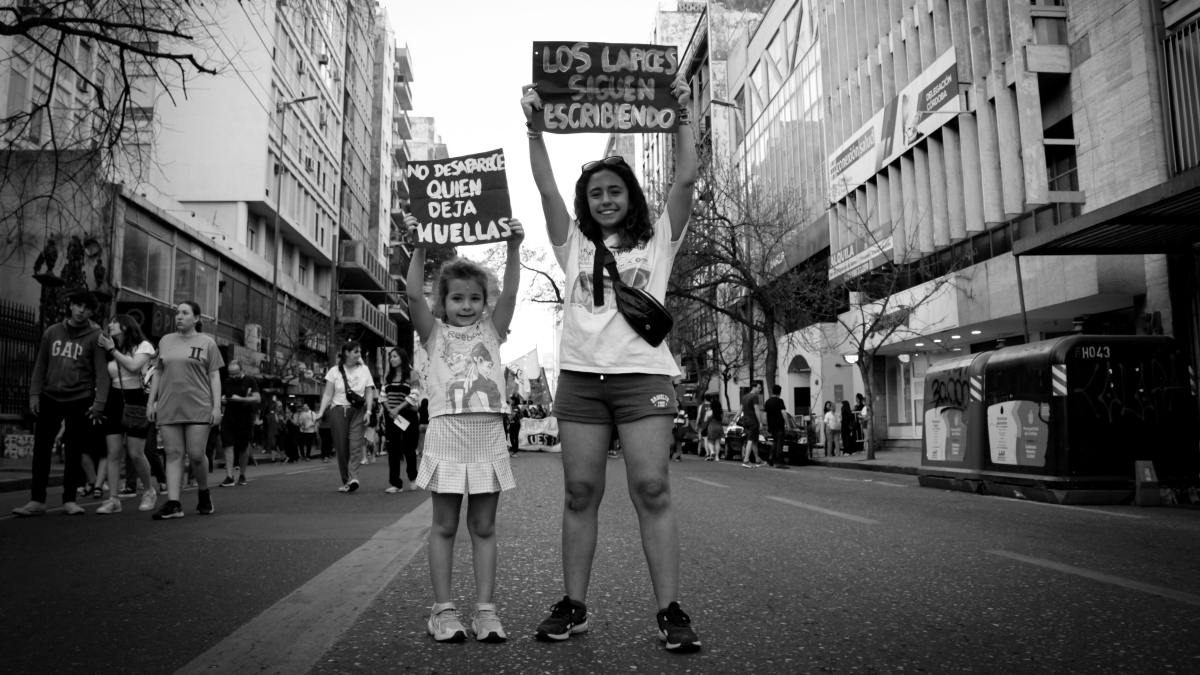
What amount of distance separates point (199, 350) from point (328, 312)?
156ft

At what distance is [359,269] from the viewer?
5931cm

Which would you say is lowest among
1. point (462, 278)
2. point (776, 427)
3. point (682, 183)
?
point (776, 427)

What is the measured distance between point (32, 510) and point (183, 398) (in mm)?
1845

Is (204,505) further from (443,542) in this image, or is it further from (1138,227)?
(1138,227)

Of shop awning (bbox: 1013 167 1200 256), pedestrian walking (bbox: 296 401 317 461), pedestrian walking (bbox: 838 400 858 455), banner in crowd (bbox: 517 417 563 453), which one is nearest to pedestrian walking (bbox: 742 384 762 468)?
pedestrian walking (bbox: 838 400 858 455)

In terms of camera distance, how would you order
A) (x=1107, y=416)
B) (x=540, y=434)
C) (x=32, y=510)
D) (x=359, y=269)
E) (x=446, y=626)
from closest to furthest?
(x=446, y=626) < (x=32, y=510) < (x=1107, y=416) < (x=540, y=434) < (x=359, y=269)

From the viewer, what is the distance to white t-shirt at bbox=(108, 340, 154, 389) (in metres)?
9.23

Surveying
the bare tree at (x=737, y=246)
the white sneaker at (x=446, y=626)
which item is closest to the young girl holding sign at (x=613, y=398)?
the white sneaker at (x=446, y=626)

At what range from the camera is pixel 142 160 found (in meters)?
9.98

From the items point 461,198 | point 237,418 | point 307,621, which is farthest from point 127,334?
point 307,621

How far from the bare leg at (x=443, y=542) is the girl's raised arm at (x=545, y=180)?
3.59 ft

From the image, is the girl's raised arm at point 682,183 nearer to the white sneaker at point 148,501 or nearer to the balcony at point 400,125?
the white sneaker at point 148,501

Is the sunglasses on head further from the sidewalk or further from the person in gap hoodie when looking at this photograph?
the sidewalk

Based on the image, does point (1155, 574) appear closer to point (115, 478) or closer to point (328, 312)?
point (115, 478)
